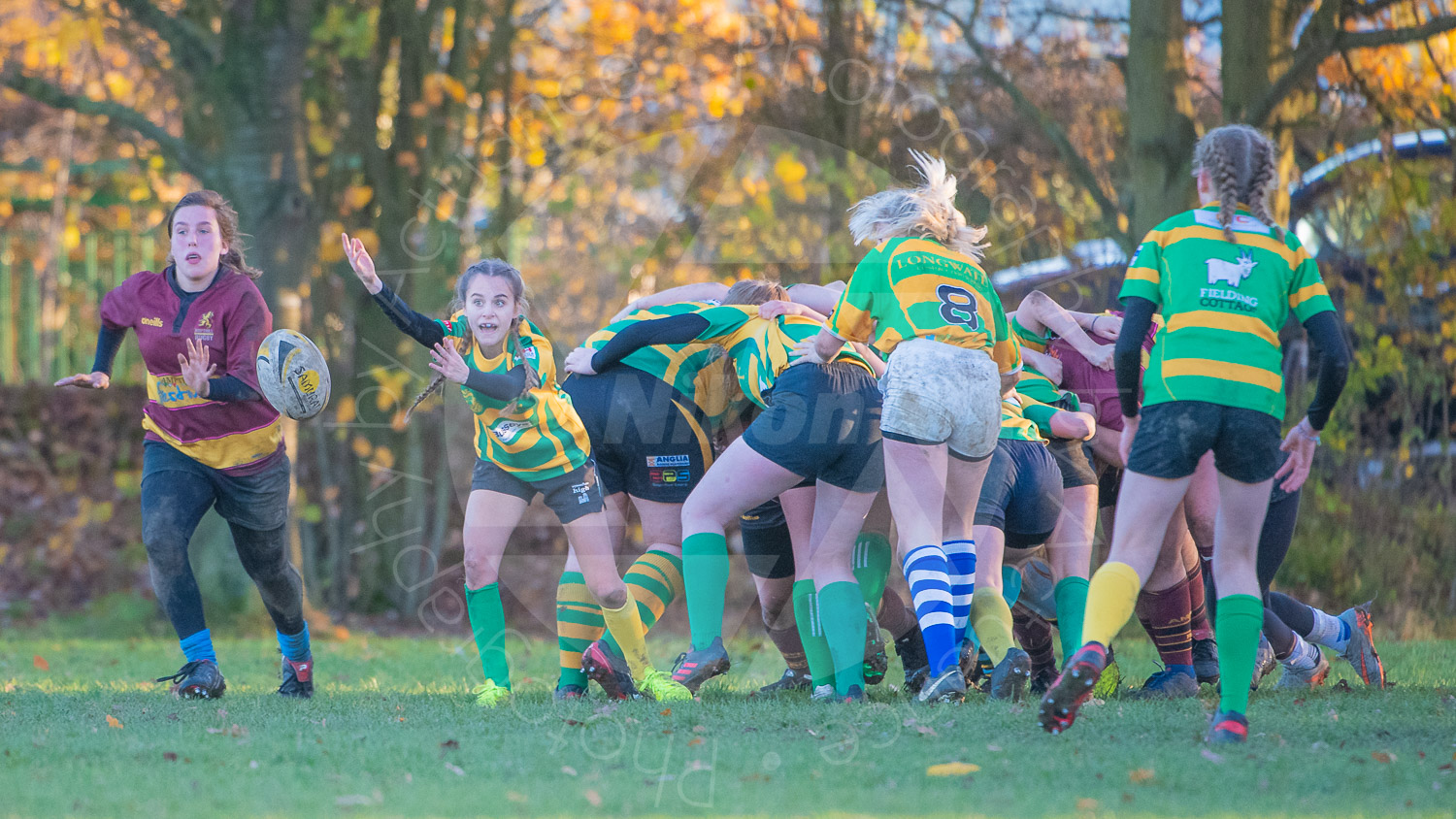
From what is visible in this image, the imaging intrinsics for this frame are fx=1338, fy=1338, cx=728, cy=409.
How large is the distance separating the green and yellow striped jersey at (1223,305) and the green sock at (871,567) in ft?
6.21

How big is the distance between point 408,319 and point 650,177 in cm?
594

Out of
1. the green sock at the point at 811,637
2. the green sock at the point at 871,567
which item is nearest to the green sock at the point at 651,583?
the green sock at the point at 811,637

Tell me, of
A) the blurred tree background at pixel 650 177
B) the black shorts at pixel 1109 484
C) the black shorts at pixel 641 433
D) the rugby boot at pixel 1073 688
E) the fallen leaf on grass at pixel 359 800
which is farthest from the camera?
the blurred tree background at pixel 650 177

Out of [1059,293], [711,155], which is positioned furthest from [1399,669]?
[711,155]

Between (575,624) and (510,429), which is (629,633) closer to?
(575,624)

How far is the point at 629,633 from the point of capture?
17.6 feet

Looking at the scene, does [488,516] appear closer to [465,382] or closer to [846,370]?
[465,382]

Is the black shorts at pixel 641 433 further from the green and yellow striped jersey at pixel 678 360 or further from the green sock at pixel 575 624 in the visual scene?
the green sock at pixel 575 624

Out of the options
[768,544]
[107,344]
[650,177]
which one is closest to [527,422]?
[768,544]

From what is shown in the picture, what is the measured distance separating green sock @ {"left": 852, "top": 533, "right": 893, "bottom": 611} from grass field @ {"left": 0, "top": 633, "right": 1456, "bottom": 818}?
411 mm

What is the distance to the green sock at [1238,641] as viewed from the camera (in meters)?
4.05

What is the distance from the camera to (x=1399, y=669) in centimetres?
629

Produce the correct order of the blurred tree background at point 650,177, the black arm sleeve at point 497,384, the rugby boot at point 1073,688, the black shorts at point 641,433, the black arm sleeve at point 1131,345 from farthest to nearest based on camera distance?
the blurred tree background at point 650,177
the black shorts at point 641,433
the black arm sleeve at point 497,384
the black arm sleeve at point 1131,345
the rugby boot at point 1073,688

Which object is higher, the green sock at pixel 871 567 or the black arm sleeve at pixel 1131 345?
the black arm sleeve at pixel 1131 345
